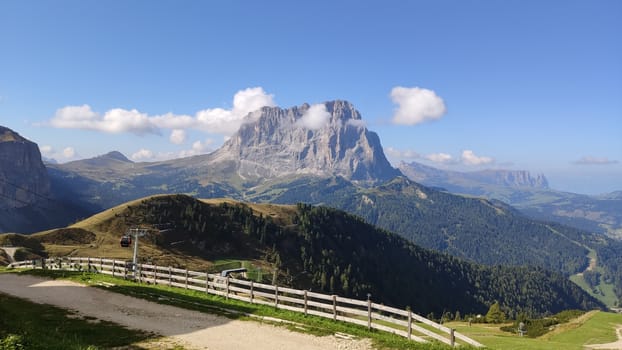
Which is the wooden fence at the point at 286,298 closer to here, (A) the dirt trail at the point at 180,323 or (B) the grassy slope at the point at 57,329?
(A) the dirt trail at the point at 180,323

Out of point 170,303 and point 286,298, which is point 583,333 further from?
point 170,303

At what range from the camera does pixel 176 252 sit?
121m

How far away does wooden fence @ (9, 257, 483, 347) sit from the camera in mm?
22673

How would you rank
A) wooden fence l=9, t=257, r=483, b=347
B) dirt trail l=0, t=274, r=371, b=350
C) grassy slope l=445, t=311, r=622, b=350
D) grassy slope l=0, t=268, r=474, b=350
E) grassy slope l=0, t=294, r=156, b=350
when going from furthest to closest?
1. grassy slope l=445, t=311, r=622, b=350
2. wooden fence l=9, t=257, r=483, b=347
3. grassy slope l=0, t=268, r=474, b=350
4. dirt trail l=0, t=274, r=371, b=350
5. grassy slope l=0, t=294, r=156, b=350

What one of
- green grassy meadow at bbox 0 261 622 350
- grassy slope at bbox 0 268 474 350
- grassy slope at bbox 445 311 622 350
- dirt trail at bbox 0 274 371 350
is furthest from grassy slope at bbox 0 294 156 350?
grassy slope at bbox 445 311 622 350

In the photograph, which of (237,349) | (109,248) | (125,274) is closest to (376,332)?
(237,349)

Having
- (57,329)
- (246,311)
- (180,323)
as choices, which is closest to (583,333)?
(246,311)

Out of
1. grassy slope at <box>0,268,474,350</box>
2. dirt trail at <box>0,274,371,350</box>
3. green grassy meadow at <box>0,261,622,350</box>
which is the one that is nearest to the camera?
green grassy meadow at <box>0,261,622,350</box>

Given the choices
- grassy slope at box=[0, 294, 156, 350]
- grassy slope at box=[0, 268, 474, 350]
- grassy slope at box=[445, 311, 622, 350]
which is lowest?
grassy slope at box=[445, 311, 622, 350]

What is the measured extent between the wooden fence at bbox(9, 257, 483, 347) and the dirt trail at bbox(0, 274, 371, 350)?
3.50m

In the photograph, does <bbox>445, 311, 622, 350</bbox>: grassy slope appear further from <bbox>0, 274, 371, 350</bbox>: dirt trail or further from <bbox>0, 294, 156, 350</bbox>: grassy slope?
<bbox>0, 294, 156, 350</bbox>: grassy slope

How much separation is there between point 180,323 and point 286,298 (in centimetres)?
767

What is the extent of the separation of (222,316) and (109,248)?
90.7 meters

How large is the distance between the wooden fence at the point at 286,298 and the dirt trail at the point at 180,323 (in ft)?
11.5
